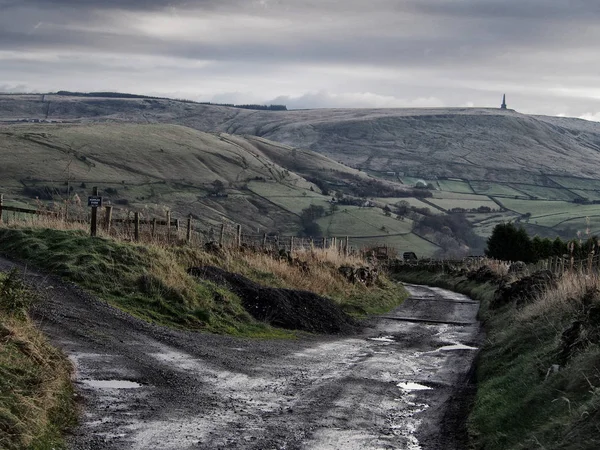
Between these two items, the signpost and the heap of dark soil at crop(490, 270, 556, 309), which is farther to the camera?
the heap of dark soil at crop(490, 270, 556, 309)

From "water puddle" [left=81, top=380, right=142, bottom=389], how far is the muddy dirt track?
2 centimetres

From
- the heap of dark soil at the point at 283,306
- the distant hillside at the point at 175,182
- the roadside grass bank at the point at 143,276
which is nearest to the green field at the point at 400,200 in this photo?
the distant hillside at the point at 175,182

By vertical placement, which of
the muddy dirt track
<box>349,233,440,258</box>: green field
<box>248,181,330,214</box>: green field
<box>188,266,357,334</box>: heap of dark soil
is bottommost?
<box>349,233,440,258</box>: green field

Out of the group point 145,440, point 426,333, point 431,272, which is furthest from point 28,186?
point 145,440

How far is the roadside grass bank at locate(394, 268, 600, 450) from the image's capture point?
1105 centimetres

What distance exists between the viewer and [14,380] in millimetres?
11930

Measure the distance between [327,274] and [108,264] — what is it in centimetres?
1544

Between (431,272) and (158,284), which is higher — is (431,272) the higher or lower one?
the lower one

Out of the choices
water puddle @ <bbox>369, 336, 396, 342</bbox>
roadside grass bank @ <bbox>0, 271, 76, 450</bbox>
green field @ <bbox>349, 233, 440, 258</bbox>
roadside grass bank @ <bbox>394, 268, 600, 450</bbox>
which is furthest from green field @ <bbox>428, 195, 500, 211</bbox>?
roadside grass bank @ <bbox>0, 271, 76, 450</bbox>

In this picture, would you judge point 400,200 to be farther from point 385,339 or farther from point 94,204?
point 94,204

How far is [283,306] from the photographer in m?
27.4

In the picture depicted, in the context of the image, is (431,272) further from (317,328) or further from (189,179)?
(189,179)

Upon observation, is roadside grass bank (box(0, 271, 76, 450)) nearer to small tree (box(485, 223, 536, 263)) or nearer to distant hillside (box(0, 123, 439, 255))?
small tree (box(485, 223, 536, 263))

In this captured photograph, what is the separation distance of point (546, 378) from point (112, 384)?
648cm
